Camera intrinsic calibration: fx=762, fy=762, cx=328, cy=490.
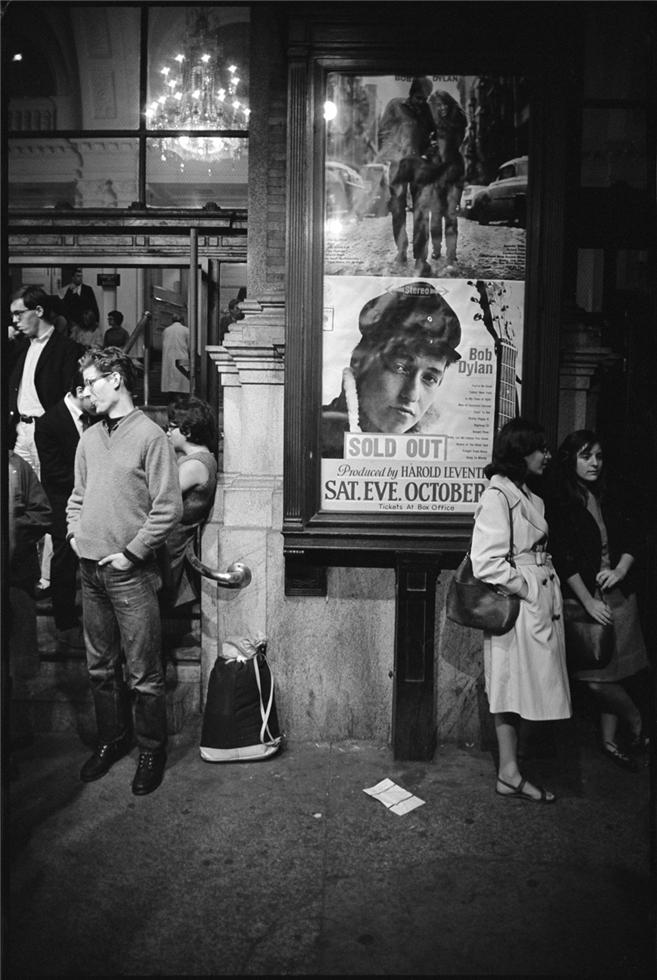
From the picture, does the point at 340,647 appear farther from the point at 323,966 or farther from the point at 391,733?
the point at 323,966

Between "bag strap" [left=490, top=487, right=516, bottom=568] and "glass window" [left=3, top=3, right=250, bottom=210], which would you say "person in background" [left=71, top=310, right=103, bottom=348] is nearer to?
"glass window" [left=3, top=3, right=250, bottom=210]

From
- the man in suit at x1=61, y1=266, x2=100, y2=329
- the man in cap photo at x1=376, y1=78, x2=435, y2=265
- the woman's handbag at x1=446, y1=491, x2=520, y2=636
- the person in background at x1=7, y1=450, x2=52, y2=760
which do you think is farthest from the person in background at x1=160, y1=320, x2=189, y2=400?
the woman's handbag at x1=446, y1=491, x2=520, y2=636

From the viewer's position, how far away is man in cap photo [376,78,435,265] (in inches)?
172

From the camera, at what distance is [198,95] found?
5898 mm

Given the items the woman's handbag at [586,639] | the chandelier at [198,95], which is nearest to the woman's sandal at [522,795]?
the woman's handbag at [586,639]

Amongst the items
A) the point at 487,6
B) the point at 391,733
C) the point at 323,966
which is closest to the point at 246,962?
the point at 323,966

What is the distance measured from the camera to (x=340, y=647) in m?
4.73

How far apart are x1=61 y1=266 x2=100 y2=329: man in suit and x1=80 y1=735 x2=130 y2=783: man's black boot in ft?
17.1

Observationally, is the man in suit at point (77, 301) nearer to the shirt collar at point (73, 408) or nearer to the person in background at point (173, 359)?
the person in background at point (173, 359)

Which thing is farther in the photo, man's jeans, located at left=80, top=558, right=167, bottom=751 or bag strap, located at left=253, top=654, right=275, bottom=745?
bag strap, located at left=253, top=654, right=275, bottom=745

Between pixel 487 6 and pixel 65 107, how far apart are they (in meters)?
3.94

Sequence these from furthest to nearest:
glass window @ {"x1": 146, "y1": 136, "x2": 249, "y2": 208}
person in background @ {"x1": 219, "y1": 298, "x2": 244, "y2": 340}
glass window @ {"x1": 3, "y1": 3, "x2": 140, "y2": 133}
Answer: person in background @ {"x1": 219, "y1": 298, "x2": 244, "y2": 340}
glass window @ {"x1": 3, "y1": 3, "x2": 140, "y2": 133}
glass window @ {"x1": 146, "y1": 136, "x2": 249, "y2": 208}

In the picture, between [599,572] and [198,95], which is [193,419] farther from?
[198,95]

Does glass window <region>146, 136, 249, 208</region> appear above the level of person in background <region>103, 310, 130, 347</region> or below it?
above
